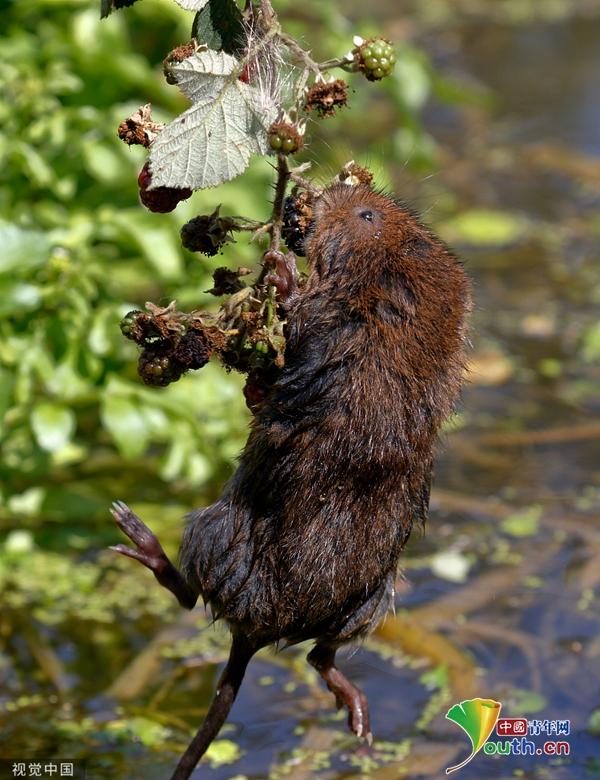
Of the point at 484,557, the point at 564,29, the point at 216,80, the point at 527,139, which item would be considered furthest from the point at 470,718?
the point at 564,29

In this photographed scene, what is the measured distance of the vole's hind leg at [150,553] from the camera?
2842mm

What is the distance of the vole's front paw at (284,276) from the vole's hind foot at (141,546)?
0.68m

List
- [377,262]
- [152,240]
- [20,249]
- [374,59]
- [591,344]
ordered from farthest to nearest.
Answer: [591,344], [152,240], [20,249], [377,262], [374,59]

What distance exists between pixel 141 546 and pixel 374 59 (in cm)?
122

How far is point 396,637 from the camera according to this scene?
4.04 metres

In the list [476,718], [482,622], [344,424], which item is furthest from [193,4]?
Answer: [482,622]

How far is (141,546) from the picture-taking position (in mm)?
2844

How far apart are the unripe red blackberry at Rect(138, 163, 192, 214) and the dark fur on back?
32cm

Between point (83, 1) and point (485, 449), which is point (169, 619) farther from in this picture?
point (83, 1)

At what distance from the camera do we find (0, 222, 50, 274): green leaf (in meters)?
3.84

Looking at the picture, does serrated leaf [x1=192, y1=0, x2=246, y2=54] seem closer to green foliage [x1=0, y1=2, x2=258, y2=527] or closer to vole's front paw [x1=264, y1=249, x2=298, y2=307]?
vole's front paw [x1=264, y1=249, x2=298, y2=307]

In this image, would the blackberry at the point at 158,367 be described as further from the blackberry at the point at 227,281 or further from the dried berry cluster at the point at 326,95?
the dried berry cluster at the point at 326,95

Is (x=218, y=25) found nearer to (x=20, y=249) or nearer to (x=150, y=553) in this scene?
(x=150, y=553)

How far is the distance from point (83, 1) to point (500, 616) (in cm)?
282
